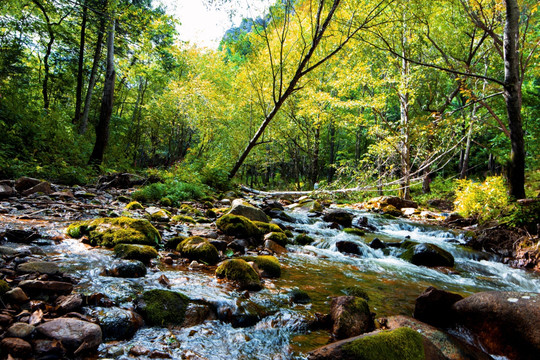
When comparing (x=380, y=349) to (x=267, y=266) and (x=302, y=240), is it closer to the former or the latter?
(x=267, y=266)

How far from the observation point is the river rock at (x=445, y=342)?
2648mm

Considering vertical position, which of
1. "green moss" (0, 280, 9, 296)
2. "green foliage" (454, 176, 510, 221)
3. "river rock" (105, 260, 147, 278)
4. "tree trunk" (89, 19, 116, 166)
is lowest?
"river rock" (105, 260, 147, 278)

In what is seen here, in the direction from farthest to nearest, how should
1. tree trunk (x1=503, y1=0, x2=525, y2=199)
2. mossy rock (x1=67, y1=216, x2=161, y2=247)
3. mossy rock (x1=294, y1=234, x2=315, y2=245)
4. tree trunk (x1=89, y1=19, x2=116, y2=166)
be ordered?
tree trunk (x1=89, y1=19, x2=116, y2=166) → tree trunk (x1=503, y1=0, x2=525, y2=199) → mossy rock (x1=294, y1=234, x2=315, y2=245) → mossy rock (x1=67, y1=216, x2=161, y2=247)

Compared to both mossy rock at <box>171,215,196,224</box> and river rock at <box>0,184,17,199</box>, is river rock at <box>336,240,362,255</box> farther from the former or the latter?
river rock at <box>0,184,17,199</box>

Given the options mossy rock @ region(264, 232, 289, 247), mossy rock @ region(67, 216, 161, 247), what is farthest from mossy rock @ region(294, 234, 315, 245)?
mossy rock @ region(67, 216, 161, 247)

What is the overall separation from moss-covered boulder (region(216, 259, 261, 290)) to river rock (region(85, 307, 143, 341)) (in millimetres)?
1440

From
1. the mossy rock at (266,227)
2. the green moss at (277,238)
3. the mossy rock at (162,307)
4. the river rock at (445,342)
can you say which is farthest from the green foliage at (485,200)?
the mossy rock at (162,307)

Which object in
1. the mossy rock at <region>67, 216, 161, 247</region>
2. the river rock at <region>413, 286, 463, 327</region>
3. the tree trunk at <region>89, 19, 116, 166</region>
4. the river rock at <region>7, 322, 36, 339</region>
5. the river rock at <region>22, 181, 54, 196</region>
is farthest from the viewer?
the tree trunk at <region>89, 19, 116, 166</region>

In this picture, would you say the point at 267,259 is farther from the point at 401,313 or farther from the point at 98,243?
the point at 98,243

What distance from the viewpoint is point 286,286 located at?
4.00 metres

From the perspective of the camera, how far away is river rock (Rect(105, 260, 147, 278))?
326 centimetres

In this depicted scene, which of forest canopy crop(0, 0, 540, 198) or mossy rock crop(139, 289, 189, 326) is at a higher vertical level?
forest canopy crop(0, 0, 540, 198)

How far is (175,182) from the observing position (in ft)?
33.2

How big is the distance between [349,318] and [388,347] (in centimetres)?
72
